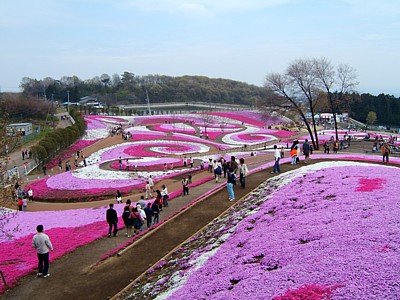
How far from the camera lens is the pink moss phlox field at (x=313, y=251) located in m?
8.49

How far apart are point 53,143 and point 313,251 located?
5091 centimetres

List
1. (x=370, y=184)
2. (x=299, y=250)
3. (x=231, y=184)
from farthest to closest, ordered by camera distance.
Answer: (x=231, y=184)
(x=370, y=184)
(x=299, y=250)

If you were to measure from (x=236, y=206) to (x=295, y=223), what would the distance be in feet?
22.6

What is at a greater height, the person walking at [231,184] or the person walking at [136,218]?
the person walking at [231,184]

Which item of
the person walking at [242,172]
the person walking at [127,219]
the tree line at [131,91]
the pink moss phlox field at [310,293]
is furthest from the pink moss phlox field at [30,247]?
the tree line at [131,91]

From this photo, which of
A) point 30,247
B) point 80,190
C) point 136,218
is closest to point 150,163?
point 80,190

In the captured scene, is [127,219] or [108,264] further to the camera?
[127,219]

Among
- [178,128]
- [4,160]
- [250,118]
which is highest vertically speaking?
[250,118]

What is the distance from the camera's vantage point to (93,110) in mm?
132500

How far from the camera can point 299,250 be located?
11102 mm

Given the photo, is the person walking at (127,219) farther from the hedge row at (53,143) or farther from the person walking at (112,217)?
the hedge row at (53,143)

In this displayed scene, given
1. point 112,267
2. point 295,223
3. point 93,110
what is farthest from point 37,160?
point 93,110

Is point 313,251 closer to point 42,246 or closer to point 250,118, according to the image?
point 42,246

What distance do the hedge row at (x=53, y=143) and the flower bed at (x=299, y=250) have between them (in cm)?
3779
